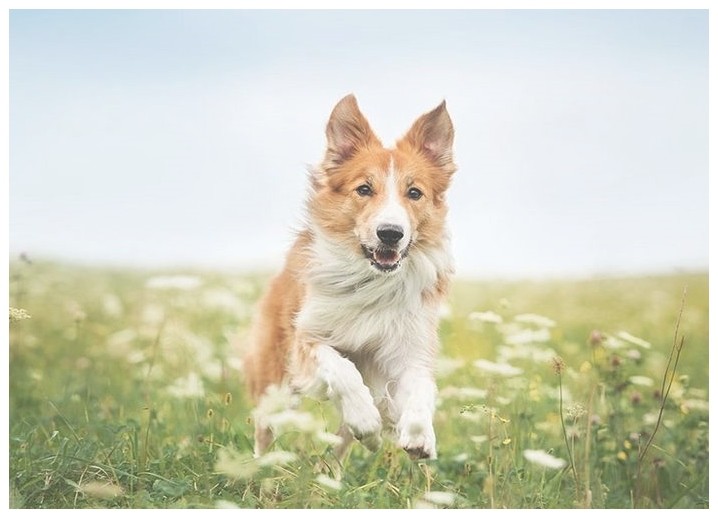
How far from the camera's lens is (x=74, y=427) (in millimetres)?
4094

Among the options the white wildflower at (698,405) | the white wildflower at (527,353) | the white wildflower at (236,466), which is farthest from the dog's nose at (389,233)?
the white wildflower at (698,405)

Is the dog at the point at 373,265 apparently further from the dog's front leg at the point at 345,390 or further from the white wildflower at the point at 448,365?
the white wildflower at the point at 448,365

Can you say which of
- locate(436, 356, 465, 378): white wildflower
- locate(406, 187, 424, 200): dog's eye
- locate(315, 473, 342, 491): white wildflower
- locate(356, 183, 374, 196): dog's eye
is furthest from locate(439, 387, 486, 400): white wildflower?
locate(356, 183, 374, 196): dog's eye

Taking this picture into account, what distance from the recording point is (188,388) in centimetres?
478

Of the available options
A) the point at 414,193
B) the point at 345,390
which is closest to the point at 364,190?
the point at 414,193

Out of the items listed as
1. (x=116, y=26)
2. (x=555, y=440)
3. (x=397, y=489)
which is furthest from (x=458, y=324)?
(x=116, y=26)

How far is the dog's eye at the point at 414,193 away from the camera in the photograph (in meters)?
3.79

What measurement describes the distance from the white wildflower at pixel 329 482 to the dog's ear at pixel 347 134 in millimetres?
1372

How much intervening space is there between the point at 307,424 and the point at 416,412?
517 millimetres

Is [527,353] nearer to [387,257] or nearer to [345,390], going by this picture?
[387,257]

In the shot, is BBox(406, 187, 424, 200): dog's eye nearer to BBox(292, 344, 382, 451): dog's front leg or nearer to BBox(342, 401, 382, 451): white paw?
BBox(292, 344, 382, 451): dog's front leg

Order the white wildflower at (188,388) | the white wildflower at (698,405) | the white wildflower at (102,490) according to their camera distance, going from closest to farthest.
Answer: the white wildflower at (102,490) < the white wildflower at (698,405) < the white wildflower at (188,388)
